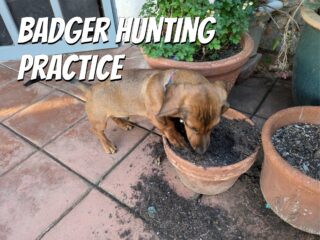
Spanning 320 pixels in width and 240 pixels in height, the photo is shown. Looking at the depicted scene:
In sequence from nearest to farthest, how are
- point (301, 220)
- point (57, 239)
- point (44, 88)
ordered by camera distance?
1. point (301, 220)
2. point (57, 239)
3. point (44, 88)

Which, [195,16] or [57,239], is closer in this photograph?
[57,239]

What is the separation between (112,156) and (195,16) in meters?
1.34

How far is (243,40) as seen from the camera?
2.54 meters

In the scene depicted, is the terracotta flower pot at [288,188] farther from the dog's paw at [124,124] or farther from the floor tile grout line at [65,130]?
the floor tile grout line at [65,130]

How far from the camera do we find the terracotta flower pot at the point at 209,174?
1825 millimetres

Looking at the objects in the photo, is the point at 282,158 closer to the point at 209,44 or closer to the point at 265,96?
the point at 209,44

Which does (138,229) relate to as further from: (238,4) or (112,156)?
(238,4)

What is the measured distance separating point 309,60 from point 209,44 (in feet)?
2.63

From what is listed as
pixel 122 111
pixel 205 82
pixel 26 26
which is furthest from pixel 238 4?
pixel 26 26

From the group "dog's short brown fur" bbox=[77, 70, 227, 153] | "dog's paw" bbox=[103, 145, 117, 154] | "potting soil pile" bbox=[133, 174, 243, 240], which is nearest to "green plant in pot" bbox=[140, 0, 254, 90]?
"dog's short brown fur" bbox=[77, 70, 227, 153]

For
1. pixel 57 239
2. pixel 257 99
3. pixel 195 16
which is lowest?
pixel 57 239

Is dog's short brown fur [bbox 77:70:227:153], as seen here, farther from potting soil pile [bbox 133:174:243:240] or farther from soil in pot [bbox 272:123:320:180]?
Answer: soil in pot [bbox 272:123:320:180]

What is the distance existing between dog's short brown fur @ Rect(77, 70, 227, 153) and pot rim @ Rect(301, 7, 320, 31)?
3.16 feet

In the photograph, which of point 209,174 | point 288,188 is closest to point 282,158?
point 288,188
